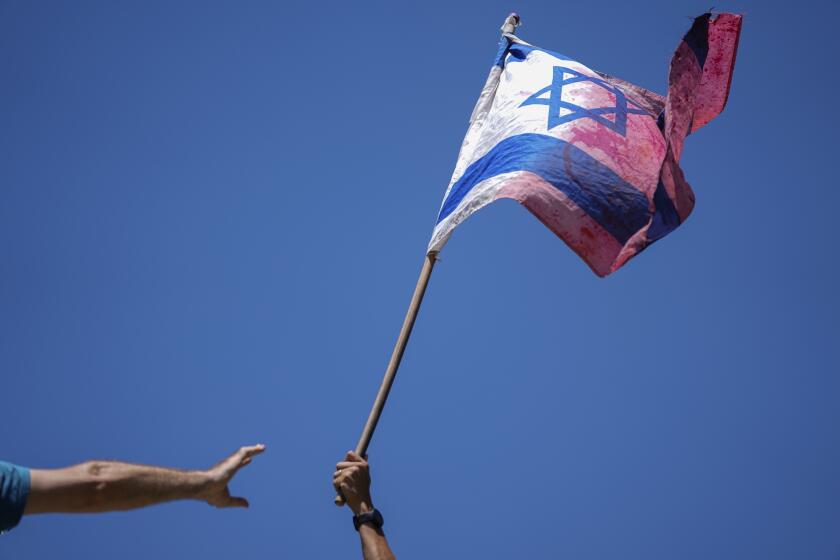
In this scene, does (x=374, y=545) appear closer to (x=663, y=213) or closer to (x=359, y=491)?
(x=359, y=491)

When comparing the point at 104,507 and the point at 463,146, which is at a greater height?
the point at 463,146

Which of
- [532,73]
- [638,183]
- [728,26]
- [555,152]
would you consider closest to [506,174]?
[555,152]

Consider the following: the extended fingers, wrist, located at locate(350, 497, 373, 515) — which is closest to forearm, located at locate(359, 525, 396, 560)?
wrist, located at locate(350, 497, 373, 515)

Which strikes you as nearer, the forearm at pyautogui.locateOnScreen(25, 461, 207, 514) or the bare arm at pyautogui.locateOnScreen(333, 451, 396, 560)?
the forearm at pyautogui.locateOnScreen(25, 461, 207, 514)

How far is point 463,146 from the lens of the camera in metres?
11.1

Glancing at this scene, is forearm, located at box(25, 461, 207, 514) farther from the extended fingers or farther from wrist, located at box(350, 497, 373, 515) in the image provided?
wrist, located at box(350, 497, 373, 515)

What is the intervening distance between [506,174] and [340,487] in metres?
3.55

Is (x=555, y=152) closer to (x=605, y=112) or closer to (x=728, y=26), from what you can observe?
(x=605, y=112)

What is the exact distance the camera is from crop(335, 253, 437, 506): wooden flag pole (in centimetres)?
824

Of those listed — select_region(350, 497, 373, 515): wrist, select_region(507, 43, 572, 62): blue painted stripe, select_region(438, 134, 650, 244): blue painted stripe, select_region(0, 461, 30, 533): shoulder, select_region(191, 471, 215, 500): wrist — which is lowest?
select_region(0, 461, 30, 533): shoulder

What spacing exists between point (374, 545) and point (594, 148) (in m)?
4.60

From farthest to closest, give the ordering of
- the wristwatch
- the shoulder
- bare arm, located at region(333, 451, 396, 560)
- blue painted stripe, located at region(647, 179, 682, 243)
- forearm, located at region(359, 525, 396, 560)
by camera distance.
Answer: blue painted stripe, located at region(647, 179, 682, 243), the wristwatch, bare arm, located at region(333, 451, 396, 560), forearm, located at region(359, 525, 396, 560), the shoulder

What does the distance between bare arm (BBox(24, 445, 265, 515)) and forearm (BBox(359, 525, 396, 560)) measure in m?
1.85

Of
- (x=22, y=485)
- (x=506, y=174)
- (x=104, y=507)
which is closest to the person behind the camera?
(x=22, y=485)
